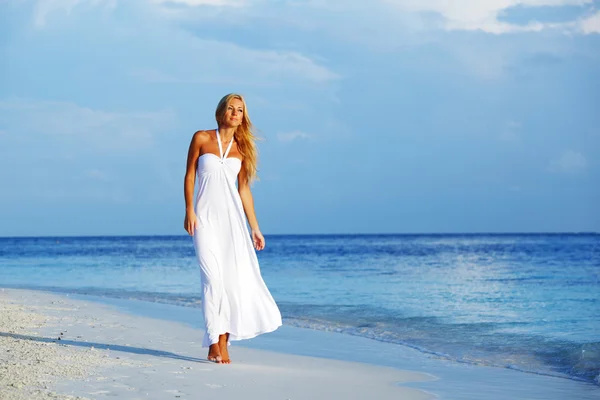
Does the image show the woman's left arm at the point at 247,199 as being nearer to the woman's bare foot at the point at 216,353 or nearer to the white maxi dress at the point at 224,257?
the white maxi dress at the point at 224,257

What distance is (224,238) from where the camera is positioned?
5848 millimetres

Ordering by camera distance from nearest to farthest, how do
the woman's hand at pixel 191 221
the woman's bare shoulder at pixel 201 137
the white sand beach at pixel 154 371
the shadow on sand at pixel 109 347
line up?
the white sand beach at pixel 154 371
the woman's hand at pixel 191 221
the woman's bare shoulder at pixel 201 137
the shadow on sand at pixel 109 347

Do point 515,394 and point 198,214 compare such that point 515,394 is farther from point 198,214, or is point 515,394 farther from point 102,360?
point 102,360

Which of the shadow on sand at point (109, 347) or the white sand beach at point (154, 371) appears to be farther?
the shadow on sand at point (109, 347)

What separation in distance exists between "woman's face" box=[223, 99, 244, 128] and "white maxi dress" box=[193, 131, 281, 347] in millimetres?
166

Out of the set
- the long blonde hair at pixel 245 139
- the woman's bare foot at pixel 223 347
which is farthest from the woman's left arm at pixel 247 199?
the woman's bare foot at pixel 223 347

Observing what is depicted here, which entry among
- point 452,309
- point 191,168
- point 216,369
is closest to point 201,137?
point 191,168

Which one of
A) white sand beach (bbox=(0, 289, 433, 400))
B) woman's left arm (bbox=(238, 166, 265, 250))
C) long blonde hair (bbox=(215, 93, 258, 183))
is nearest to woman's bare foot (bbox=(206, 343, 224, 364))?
white sand beach (bbox=(0, 289, 433, 400))

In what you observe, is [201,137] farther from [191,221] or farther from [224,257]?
[224,257]

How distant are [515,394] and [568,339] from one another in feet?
13.7

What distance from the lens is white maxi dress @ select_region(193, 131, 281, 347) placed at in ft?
18.9

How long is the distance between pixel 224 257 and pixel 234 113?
118cm

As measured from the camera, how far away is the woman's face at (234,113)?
232 inches

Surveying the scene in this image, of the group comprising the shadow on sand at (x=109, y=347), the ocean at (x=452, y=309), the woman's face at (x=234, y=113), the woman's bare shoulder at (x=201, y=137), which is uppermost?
the woman's face at (x=234, y=113)
